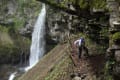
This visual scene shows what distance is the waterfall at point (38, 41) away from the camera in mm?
40938

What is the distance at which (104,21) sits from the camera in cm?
1634

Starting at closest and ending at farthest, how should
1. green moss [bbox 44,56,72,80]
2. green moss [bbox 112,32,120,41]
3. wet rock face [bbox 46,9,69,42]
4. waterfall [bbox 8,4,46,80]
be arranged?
green moss [bbox 112,32,120,41], green moss [bbox 44,56,72,80], wet rock face [bbox 46,9,69,42], waterfall [bbox 8,4,46,80]

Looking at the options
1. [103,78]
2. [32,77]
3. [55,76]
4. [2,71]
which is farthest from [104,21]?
[2,71]

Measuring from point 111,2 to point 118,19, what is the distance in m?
1.08

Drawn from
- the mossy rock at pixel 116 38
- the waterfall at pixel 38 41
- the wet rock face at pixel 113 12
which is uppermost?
the wet rock face at pixel 113 12

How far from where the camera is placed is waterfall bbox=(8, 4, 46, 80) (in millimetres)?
40938

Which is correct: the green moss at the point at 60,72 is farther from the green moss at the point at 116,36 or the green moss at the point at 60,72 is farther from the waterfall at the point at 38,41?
the waterfall at the point at 38,41

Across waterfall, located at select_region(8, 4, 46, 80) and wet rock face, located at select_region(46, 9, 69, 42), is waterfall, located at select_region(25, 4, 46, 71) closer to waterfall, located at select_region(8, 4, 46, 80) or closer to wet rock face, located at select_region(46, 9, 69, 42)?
waterfall, located at select_region(8, 4, 46, 80)

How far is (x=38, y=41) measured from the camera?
136 feet

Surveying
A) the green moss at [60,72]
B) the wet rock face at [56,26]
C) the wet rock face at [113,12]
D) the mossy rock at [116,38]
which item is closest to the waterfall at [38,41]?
the wet rock face at [56,26]

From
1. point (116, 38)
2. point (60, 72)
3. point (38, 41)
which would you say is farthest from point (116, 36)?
point (38, 41)

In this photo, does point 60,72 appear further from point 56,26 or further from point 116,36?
point 56,26

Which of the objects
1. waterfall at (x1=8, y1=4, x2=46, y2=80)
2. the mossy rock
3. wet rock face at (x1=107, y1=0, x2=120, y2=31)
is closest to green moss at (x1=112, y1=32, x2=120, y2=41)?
the mossy rock

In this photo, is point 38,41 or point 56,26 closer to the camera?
point 56,26
